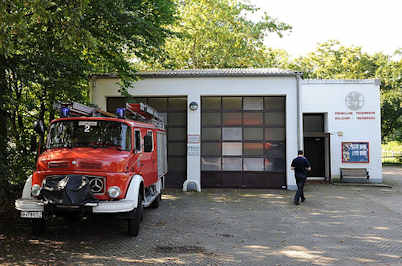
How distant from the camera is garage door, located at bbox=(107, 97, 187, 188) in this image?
1442 cm

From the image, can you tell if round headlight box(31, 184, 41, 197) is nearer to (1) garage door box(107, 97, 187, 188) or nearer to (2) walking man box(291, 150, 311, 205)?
(2) walking man box(291, 150, 311, 205)

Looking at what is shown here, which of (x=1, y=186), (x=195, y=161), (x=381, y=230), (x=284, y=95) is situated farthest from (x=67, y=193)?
(x=284, y=95)

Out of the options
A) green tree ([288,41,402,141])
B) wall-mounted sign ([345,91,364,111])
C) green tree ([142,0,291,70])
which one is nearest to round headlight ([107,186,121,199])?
wall-mounted sign ([345,91,364,111])

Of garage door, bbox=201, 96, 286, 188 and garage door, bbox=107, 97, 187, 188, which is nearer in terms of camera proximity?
garage door, bbox=201, 96, 286, 188

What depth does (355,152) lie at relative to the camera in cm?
1653

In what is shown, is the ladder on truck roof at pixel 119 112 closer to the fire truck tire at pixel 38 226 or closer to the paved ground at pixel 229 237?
the fire truck tire at pixel 38 226

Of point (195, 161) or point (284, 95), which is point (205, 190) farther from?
point (284, 95)

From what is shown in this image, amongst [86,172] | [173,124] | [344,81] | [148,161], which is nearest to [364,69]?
[344,81]

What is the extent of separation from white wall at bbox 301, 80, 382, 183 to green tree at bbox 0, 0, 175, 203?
29.3 ft

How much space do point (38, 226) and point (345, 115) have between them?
14940 millimetres

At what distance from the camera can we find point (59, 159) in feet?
20.8

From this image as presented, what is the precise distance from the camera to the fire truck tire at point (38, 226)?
6.68 m

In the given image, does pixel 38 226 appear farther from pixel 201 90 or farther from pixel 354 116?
pixel 354 116

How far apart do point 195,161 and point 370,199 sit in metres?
Answer: 6.82
